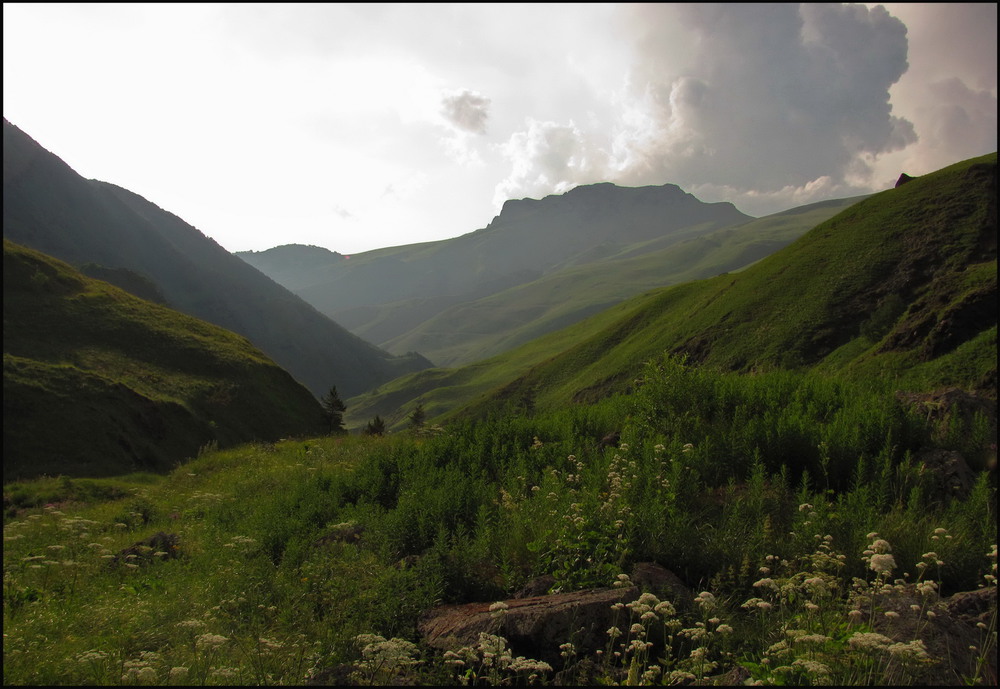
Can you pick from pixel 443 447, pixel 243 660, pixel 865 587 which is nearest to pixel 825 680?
pixel 865 587

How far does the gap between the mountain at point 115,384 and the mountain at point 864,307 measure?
70.1ft

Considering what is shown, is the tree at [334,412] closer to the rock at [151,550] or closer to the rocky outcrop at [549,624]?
the rock at [151,550]

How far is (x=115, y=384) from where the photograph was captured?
3253 centimetres

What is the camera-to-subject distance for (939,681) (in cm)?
332

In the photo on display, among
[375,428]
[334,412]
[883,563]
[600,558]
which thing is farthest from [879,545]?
[334,412]

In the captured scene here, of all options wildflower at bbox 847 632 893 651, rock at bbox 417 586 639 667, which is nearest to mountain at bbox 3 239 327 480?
rock at bbox 417 586 639 667

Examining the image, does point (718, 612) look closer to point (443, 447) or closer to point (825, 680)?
point (825, 680)

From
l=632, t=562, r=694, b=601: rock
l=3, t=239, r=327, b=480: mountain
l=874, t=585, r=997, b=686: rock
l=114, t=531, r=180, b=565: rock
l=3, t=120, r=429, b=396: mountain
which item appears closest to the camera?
l=874, t=585, r=997, b=686: rock

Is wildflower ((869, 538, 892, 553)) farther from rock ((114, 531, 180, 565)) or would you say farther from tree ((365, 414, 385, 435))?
tree ((365, 414, 385, 435))

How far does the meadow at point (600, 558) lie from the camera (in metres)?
3.82

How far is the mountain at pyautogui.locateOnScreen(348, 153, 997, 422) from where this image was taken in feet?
68.9

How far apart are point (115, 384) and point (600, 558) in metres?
36.6

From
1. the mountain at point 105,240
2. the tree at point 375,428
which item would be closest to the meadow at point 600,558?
the tree at point 375,428

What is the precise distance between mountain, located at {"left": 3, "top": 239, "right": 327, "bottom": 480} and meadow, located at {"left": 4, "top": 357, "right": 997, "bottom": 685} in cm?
2074
